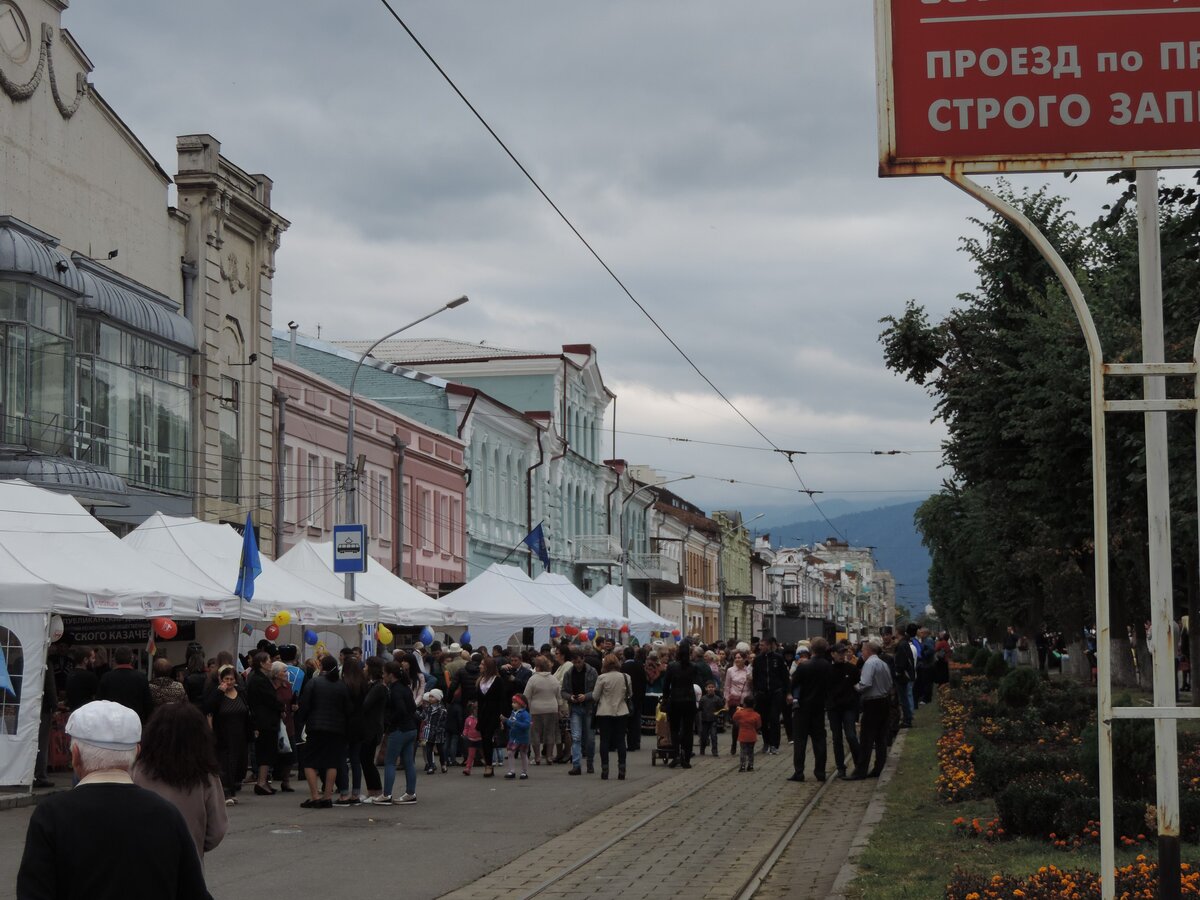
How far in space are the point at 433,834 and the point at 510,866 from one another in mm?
2402

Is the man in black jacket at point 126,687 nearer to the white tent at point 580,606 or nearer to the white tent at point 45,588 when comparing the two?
the white tent at point 45,588

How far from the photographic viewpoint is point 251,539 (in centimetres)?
2158

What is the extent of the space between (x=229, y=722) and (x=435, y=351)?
47.2 m

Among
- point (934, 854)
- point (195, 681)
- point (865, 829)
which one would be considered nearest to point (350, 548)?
point (195, 681)

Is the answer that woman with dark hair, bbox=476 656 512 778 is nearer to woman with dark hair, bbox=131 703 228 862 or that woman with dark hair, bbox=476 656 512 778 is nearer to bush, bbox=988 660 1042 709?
bush, bbox=988 660 1042 709

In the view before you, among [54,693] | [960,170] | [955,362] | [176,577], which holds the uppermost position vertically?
[955,362]

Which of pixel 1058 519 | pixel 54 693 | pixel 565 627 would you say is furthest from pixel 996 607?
pixel 54 693

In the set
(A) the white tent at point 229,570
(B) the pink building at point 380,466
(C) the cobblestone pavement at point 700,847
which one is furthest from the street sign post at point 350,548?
(B) the pink building at point 380,466

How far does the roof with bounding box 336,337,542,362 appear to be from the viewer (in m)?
62.0

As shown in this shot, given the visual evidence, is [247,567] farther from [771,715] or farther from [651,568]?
[651,568]

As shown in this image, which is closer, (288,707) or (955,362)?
(288,707)

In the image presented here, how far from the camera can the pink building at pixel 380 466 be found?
3709cm

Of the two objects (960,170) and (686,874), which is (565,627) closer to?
(686,874)

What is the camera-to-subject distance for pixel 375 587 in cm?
2959
